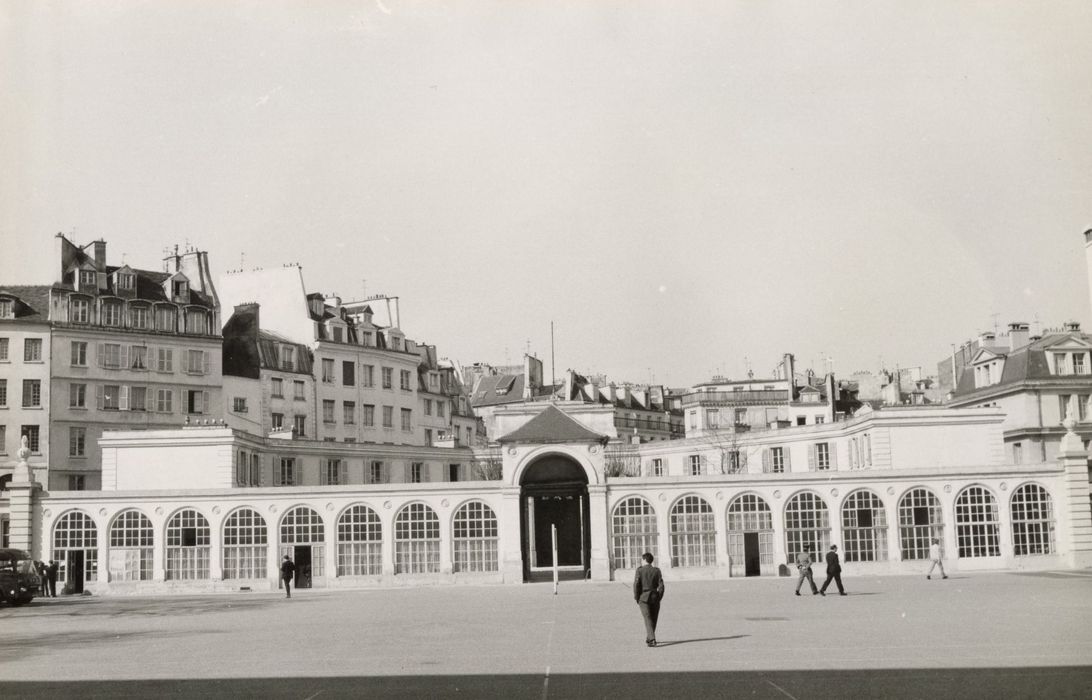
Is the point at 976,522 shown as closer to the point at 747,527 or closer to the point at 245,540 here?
the point at 747,527

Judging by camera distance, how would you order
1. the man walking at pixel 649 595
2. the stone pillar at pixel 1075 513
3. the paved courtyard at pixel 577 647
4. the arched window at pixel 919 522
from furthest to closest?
the arched window at pixel 919 522, the stone pillar at pixel 1075 513, the man walking at pixel 649 595, the paved courtyard at pixel 577 647

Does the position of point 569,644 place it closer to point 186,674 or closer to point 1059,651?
point 186,674

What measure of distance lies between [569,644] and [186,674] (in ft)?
23.0

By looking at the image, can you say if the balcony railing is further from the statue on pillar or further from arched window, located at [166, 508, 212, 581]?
the statue on pillar

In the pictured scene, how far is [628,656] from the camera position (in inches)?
773

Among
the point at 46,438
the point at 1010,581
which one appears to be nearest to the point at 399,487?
the point at 1010,581

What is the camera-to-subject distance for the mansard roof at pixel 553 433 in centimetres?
4562

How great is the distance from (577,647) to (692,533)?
2560 cm

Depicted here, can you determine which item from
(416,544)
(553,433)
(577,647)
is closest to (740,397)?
(553,433)

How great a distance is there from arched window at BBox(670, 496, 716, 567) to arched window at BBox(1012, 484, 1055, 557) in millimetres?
12156

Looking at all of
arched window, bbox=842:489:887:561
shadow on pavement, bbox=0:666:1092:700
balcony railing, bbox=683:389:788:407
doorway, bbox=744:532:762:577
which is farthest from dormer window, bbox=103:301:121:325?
shadow on pavement, bbox=0:666:1092:700

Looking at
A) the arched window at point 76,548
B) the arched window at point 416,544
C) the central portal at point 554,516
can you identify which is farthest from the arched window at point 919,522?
the arched window at point 76,548

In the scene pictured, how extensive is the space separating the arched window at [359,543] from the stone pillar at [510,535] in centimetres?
491

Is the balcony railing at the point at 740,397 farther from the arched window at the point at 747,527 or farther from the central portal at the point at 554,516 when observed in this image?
the arched window at the point at 747,527
